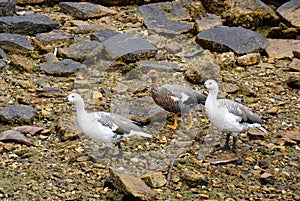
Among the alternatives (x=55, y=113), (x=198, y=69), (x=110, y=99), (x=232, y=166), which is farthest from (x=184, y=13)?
(x=232, y=166)

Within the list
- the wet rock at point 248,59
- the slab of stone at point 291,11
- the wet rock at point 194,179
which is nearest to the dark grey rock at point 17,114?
the wet rock at point 194,179

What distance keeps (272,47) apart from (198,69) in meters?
1.92

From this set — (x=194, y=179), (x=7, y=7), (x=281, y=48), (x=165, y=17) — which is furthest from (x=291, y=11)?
(x=194, y=179)

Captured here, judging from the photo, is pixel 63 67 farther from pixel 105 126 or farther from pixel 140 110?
pixel 105 126

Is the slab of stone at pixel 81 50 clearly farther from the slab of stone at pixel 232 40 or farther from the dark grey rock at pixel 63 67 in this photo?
the slab of stone at pixel 232 40

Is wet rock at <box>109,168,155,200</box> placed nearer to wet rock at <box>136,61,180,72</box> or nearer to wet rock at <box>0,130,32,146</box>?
wet rock at <box>0,130,32,146</box>

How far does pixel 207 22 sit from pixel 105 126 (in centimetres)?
458

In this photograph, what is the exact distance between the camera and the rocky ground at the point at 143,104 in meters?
6.71

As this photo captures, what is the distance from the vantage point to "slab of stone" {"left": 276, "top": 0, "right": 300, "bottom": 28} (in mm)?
10891

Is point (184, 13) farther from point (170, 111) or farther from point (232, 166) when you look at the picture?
point (232, 166)

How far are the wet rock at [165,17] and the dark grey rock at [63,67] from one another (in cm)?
186

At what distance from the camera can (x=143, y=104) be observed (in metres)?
8.41

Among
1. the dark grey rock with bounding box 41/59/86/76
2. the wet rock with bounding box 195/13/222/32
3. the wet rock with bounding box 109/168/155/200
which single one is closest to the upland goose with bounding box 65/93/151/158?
the wet rock with bounding box 109/168/155/200

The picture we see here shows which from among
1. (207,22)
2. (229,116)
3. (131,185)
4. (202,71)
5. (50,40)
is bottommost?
(50,40)
